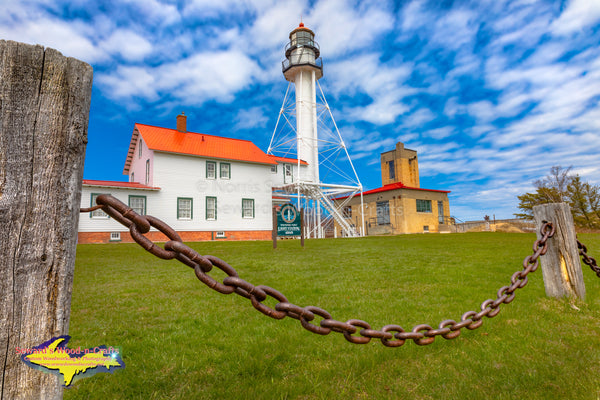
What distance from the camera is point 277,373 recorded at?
270 centimetres

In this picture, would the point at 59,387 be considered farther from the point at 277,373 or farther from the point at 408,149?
the point at 408,149

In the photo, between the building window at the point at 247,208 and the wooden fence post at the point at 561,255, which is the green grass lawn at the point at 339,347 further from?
the building window at the point at 247,208

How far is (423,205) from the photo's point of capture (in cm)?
3850

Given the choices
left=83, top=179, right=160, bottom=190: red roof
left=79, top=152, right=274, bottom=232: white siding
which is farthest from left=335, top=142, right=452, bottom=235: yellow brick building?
left=83, top=179, right=160, bottom=190: red roof

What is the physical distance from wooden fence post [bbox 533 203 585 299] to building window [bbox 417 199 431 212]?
35.3m

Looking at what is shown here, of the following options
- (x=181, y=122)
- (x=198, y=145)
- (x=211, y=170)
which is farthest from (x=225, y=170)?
(x=181, y=122)

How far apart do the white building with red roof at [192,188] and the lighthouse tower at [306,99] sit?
11.7ft

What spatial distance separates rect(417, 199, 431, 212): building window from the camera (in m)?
38.0

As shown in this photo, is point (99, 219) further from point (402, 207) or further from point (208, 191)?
point (402, 207)

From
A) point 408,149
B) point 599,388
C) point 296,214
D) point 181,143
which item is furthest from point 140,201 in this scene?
point 408,149

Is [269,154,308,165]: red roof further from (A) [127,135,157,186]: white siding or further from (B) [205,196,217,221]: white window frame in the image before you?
(A) [127,135,157,186]: white siding

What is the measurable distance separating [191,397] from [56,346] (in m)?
1.36

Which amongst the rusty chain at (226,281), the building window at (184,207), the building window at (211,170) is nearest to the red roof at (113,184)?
the building window at (184,207)

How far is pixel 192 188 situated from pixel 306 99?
41.8 ft
